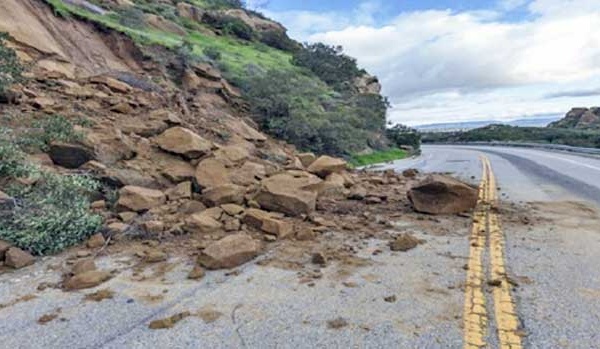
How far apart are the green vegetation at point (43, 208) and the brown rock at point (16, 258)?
0.81 ft

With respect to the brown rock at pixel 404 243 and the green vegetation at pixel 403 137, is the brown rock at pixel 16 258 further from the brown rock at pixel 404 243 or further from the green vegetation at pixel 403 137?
the green vegetation at pixel 403 137

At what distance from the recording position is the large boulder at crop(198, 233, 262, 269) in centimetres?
512

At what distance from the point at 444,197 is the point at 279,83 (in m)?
12.4

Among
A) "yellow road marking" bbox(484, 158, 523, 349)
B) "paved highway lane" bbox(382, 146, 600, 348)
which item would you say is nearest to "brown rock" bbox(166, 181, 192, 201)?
"yellow road marking" bbox(484, 158, 523, 349)

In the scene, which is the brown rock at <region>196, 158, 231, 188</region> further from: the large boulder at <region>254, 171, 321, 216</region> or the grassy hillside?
the grassy hillside

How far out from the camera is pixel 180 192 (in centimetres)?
797

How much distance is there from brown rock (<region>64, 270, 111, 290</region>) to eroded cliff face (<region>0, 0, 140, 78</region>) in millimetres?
9229

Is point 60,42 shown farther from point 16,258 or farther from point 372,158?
point 372,158

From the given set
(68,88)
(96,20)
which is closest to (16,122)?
(68,88)

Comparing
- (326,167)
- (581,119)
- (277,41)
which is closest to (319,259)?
(326,167)

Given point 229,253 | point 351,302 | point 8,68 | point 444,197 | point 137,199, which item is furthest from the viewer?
point 8,68

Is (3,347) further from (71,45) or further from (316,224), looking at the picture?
(71,45)

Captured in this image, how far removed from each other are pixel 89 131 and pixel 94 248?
4.31 metres

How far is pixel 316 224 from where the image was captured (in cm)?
706
